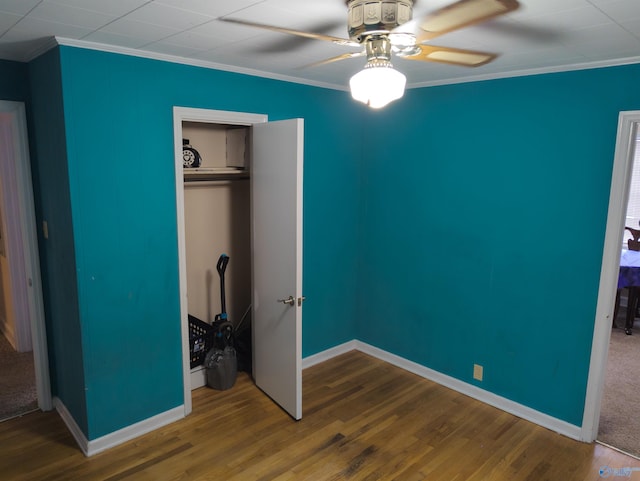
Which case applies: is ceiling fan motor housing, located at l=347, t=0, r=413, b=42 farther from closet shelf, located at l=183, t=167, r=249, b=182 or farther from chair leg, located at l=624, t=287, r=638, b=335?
chair leg, located at l=624, t=287, r=638, b=335

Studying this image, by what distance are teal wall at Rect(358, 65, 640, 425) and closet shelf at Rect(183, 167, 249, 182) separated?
3.80 ft

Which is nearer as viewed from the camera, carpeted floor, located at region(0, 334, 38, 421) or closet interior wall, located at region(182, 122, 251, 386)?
carpeted floor, located at region(0, 334, 38, 421)

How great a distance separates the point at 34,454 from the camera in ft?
9.11

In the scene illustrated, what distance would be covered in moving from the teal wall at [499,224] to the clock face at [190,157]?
152 centimetres

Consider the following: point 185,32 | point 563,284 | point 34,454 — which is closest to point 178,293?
point 34,454

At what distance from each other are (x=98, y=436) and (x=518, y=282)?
115 inches

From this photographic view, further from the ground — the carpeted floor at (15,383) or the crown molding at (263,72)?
the crown molding at (263,72)

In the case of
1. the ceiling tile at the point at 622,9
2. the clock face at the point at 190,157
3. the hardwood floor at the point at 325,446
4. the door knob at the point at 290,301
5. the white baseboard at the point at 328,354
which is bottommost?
the hardwood floor at the point at 325,446

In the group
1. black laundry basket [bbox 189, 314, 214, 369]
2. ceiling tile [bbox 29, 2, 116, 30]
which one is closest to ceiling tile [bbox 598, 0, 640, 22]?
ceiling tile [bbox 29, 2, 116, 30]

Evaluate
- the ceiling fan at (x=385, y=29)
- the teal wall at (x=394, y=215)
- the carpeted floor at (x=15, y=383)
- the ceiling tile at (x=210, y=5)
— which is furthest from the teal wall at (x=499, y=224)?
the carpeted floor at (x=15, y=383)

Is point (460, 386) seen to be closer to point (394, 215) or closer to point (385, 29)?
point (394, 215)

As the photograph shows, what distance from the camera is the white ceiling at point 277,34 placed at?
5.94 ft

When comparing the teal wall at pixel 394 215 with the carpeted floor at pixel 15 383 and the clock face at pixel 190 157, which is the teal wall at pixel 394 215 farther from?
the clock face at pixel 190 157

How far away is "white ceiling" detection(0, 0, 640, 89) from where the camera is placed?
1.81m
